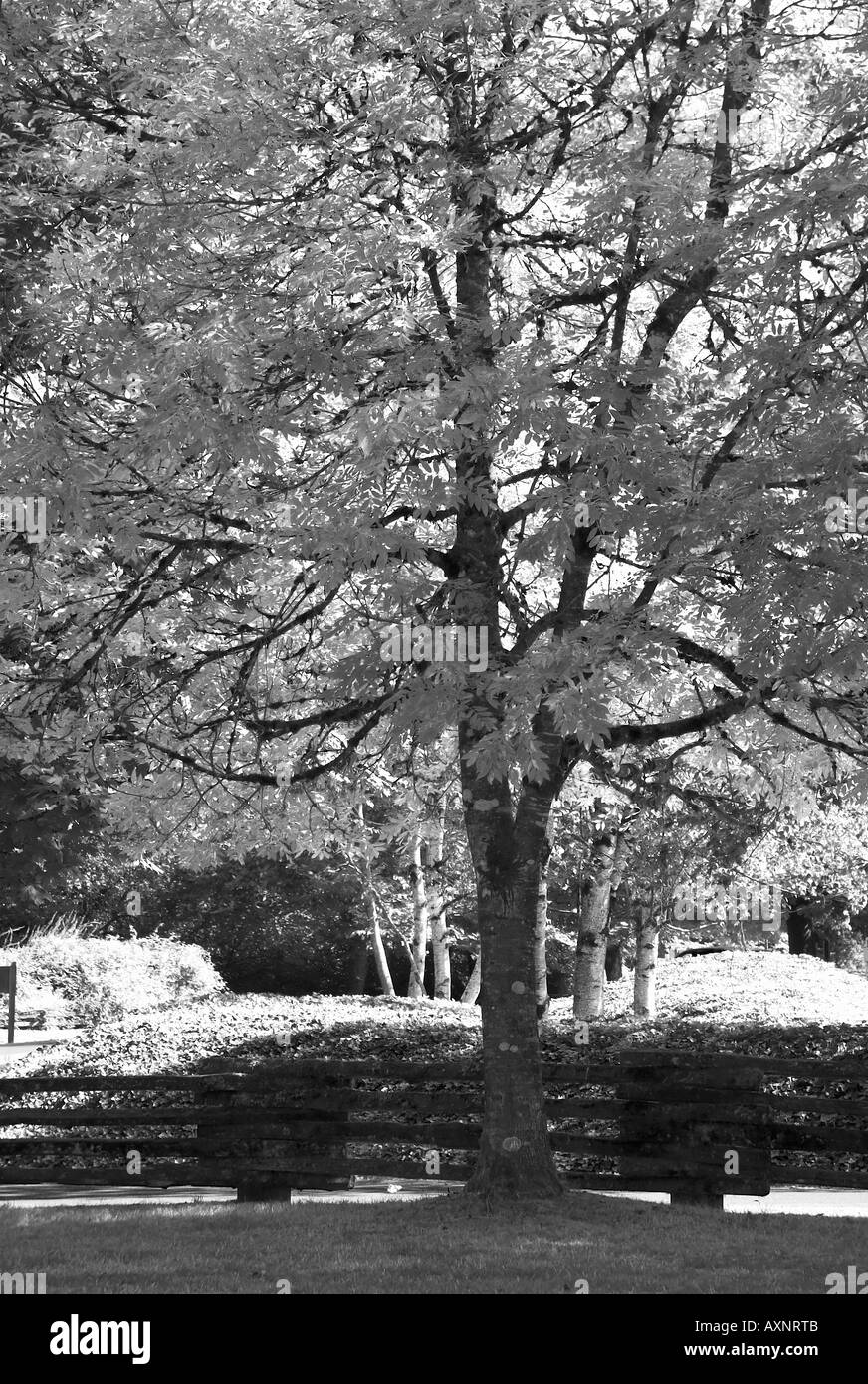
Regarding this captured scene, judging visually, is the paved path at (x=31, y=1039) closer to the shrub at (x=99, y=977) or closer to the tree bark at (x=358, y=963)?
the shrub at (x=99, y=977)

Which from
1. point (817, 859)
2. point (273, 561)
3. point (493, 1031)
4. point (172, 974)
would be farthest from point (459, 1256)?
point (172, 974)

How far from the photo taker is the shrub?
29.3 meters

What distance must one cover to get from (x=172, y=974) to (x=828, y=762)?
22.9 m

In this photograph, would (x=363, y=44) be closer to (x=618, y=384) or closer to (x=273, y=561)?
(x=618, y=384)

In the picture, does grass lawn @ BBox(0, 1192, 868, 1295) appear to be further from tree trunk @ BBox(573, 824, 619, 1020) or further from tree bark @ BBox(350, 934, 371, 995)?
tree bark @ BBox(350, 934, 371, 995)

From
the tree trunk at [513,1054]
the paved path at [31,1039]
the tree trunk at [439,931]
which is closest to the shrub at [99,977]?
the paved path at [31,1039]

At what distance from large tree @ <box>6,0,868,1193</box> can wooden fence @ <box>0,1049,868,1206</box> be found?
1.20m

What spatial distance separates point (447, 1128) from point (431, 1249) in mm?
3000

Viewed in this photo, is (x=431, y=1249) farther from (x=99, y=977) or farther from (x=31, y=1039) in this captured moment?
(x=99, y=977)

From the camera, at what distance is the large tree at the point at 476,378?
837cm

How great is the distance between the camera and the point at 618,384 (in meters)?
9.28

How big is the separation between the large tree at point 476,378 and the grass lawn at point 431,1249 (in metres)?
0.95

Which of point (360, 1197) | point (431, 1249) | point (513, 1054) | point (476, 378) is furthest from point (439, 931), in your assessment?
point (476, 378)

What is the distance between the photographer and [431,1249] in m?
8.80
